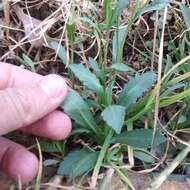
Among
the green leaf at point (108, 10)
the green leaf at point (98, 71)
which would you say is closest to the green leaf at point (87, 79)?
the green leaf at point (98, 71)

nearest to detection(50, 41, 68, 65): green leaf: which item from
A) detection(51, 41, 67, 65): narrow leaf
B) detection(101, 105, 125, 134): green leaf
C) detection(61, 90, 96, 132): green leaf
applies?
detection(51, 41, 67, 65): narrow leaf

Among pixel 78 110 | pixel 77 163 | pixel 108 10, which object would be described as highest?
pixel 108 10

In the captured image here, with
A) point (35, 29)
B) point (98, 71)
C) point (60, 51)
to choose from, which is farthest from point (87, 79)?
point (35, 29)

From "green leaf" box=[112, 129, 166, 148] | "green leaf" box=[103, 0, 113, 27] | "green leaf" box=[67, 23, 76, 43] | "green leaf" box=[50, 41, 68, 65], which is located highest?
"green leaf" box=[103, 0, 113, 27]

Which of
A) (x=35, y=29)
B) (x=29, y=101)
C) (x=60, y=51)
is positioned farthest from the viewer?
(x=35, y=29)

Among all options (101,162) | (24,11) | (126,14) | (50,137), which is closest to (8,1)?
(24,11)

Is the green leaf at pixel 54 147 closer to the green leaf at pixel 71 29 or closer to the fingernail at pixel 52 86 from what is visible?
Result: the fingernail at pixel 52 86

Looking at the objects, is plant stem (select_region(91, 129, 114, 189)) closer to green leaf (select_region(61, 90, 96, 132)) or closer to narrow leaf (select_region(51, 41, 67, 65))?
green leaf (select_region(61, 90, 96, 132))

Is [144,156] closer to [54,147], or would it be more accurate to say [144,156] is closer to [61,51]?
[54,147]
